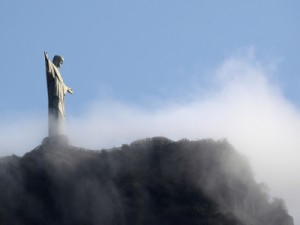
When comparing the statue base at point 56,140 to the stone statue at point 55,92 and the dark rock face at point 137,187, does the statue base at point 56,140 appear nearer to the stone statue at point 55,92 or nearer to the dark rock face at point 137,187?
the dark rock face at point 137,187

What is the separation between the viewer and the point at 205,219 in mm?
50438

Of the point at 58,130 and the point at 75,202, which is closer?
the point at 75,202

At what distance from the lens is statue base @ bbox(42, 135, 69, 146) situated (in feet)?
180

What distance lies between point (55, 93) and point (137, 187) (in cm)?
752

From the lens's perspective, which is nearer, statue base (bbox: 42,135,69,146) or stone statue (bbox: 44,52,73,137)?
statue base (bbox: 42,135,69,146)

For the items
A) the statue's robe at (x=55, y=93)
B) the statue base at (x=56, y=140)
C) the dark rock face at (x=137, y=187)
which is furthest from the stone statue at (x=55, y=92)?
the dark rock face at (x=137, y=187)

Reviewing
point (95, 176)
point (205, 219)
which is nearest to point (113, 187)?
point (95, 176)

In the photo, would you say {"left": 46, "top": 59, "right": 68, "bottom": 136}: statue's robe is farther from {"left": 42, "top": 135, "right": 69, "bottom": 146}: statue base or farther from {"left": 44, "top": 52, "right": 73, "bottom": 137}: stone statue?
{"left": 42, "top": 135, "right": 69, "bottom": 146}: statue base

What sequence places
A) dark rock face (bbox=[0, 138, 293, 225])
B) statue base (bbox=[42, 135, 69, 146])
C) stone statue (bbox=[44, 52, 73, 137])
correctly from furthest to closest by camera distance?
stone statue (bbox=[44, 52, 73, 137]), statue base (bbox=[42, 135, 69, 146]), dark rock face (bbox=[0, 138, 293, 225])

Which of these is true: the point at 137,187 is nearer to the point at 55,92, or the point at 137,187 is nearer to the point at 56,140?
the point at 56,140

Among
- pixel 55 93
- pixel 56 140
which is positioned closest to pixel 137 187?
pixel 56 140

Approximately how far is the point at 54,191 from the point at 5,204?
7.30 feet

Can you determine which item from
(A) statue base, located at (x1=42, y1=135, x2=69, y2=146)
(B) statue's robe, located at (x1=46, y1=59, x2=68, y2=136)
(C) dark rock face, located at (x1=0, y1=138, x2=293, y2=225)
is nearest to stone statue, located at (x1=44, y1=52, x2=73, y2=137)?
(B) statue's robe, located at (x1=46, y1=59, x2=68, y2=136)

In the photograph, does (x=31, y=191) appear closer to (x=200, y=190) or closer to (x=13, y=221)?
(x=13, y=221)
